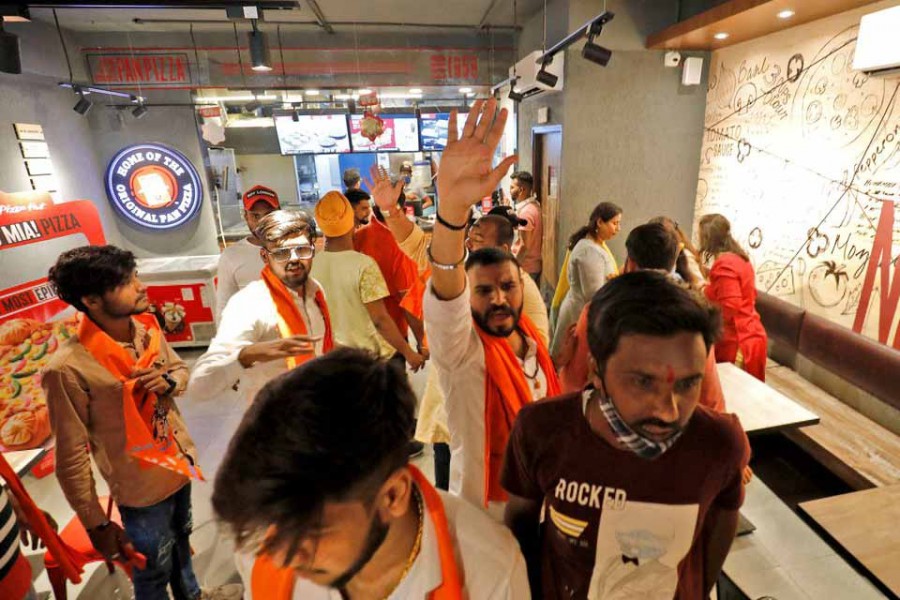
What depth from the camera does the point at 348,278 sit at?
8.68ft

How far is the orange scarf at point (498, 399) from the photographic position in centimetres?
154

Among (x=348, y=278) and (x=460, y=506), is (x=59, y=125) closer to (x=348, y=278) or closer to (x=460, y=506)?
(x=348, y=278)

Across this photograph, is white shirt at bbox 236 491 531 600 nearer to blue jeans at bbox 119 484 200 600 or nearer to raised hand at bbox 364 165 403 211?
blue jeans at bbox 119 484 200 600

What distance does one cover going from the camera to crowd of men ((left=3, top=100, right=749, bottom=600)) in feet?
2.34

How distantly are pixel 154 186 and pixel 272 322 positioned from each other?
595cm

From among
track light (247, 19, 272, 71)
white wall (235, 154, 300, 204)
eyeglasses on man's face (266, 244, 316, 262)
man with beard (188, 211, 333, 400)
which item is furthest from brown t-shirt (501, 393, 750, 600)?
white wall (235, 154, 300, 204)

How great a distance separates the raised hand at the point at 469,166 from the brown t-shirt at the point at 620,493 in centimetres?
54

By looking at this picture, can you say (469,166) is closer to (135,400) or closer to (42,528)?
(135,400)

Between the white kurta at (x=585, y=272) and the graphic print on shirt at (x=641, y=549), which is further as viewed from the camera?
the white kurta at (x=585, y=272)

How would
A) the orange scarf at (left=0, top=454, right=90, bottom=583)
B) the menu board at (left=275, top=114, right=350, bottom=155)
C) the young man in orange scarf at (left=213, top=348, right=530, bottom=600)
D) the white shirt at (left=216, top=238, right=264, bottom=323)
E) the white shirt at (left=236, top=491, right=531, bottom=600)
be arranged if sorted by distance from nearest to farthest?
1. the young man in orange scarf at (left=213, top=348, right=530, bottom=600)
2. the white shirt at (left=236, top=491, right=531, bottom=600)
3. the orange scarf at (left=0, top=454, right=90, bottom=583)
4. the white shirt at (left=216, top=238, right=264, bottom=323)
5. the menu board at (left=275, top=114, right=350, bottom=155)

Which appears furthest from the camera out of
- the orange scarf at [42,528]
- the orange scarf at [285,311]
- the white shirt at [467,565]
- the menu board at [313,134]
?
the menu board at [313,134]

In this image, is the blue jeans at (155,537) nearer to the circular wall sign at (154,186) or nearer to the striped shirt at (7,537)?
the striped shirt at (7,537)

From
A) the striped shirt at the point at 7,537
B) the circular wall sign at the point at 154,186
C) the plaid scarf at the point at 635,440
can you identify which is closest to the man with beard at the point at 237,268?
the striped shirt at the point at 7,537

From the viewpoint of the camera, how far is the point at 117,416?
1.78 meters
